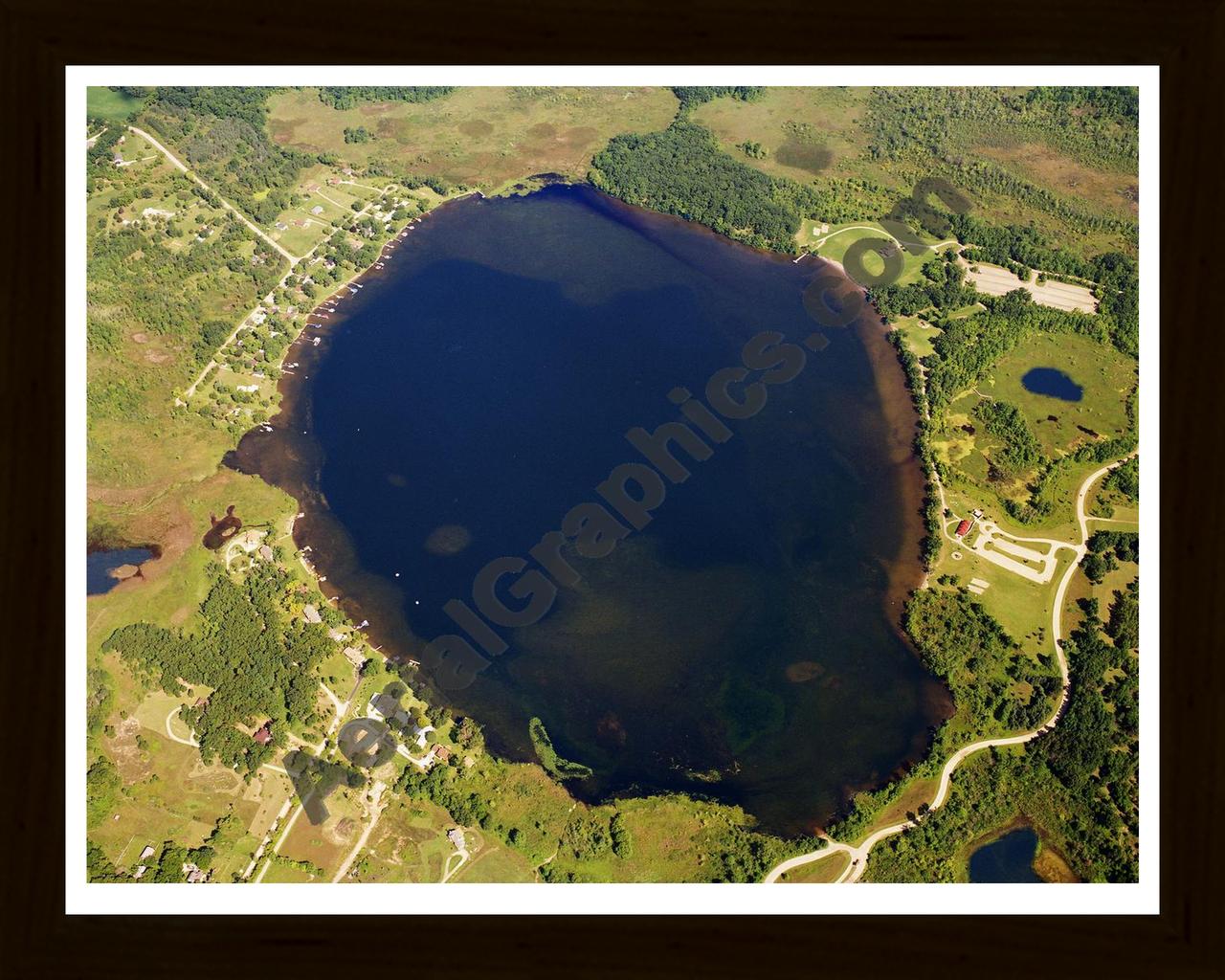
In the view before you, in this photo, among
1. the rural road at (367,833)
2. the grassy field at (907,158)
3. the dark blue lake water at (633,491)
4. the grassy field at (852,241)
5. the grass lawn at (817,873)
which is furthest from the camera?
the grassy field at (907,158)

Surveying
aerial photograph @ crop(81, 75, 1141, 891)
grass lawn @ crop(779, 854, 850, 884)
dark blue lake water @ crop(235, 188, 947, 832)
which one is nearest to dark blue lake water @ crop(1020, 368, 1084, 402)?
aerial photograph @ crop(81, 75, 1141, 891)

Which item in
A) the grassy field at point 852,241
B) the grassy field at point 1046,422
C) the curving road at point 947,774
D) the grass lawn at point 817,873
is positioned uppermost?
the grassy field at point 852,241

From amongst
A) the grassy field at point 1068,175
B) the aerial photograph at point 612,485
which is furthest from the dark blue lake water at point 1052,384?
the grassy field at point 1068,175

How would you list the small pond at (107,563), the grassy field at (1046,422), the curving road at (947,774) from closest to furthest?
the curving road at (947,774), the small pond at (107,563), the grassy field at (1046,422)

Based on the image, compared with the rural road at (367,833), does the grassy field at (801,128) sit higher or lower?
higher

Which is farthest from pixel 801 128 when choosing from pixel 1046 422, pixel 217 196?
pixel 217 196

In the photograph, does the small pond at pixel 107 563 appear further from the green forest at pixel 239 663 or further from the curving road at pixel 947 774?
the curving road at pixel 947 774

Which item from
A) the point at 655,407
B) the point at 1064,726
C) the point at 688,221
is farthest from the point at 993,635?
the point at 688,221

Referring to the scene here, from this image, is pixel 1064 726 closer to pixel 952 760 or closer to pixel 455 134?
pixel 952 760
